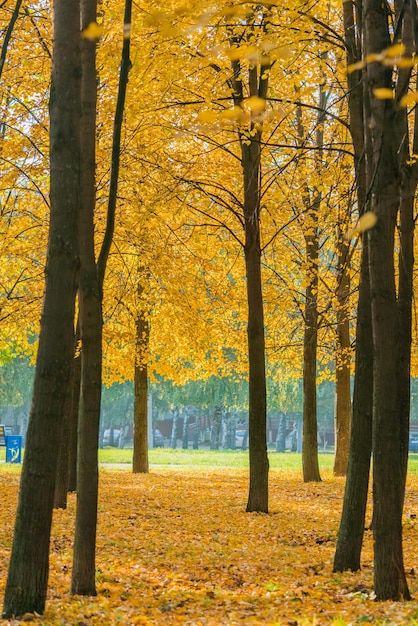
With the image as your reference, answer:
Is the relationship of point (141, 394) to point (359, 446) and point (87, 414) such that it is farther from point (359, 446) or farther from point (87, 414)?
point (87, 414)

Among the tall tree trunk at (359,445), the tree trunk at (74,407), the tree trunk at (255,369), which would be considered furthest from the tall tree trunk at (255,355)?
the tall tree trunk at (359,445)

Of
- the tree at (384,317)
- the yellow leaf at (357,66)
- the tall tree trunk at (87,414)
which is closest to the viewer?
the yellow leaf at (357,66)

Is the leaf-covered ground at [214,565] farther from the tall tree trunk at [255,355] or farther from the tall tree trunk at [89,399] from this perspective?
the tall tree trunk at [255,355]

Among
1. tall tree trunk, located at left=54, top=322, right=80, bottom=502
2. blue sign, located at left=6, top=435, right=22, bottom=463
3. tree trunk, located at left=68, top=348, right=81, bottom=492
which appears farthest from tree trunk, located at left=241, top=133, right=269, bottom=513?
blue sign, located at left=6, top=435, right=22, bottom=463

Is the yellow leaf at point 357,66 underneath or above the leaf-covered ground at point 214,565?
above

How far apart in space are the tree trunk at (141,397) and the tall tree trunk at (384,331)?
13512mm

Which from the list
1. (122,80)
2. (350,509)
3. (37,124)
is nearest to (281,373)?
(37,124)

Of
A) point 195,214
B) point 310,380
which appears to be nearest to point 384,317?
point 195,214

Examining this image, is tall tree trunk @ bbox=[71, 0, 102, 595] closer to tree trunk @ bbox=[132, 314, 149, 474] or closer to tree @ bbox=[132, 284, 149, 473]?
tree @ bbox=[132, 284, 149, 473]

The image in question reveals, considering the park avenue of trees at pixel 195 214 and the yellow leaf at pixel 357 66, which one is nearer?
the yellow leaf at pixel 357 66

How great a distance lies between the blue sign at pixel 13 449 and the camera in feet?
93.0

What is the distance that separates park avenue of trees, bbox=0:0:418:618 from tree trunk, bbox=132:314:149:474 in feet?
0.21

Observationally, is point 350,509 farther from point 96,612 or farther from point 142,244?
point 142,244

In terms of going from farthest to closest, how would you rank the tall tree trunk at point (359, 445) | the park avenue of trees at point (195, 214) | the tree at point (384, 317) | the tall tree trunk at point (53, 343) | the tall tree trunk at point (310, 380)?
1. the tall tree trunk at point (310, 380)
2. the tall tree trunk at point (359, 445)
3. the tree at point (384, 317)
4. the park avenue of trees at point (195, 214)
5. the tall tree trunk at point (53, 343)
